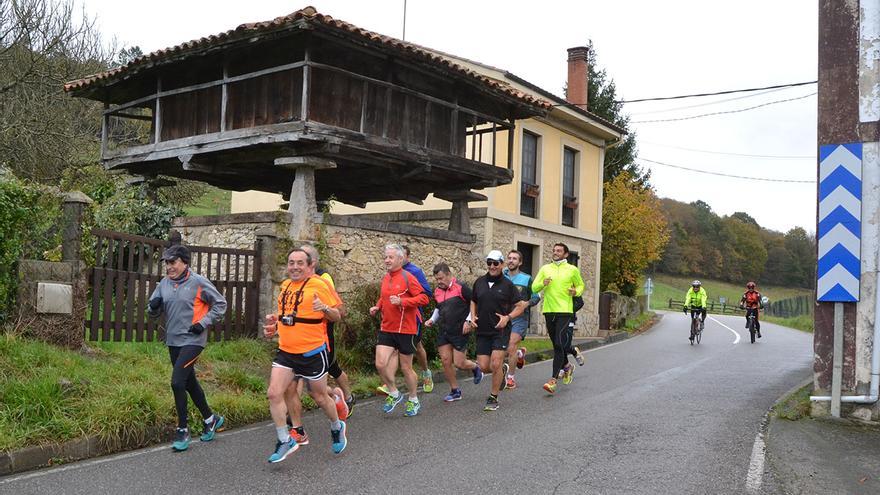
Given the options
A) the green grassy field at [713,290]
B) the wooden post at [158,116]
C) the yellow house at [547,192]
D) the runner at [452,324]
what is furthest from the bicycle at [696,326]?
the green grassy field at [713,290]

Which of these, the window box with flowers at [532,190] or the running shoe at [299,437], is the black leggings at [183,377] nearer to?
the running shoe at [299,437]

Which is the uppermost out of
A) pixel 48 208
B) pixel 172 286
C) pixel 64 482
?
pixel 48 208

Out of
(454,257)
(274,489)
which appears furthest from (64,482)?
(454,257)

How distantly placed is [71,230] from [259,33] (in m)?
4.48

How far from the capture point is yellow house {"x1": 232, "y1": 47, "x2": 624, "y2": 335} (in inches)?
784

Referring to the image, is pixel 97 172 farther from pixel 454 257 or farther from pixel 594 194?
pixel 594 194

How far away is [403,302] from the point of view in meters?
7.95

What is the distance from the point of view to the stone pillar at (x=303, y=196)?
12.6 meters

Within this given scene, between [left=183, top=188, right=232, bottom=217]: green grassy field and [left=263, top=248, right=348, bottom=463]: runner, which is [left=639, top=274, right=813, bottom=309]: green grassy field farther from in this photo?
[left=263, top=248, right=348, bottom=463]: runner

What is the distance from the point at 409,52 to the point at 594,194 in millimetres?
14003

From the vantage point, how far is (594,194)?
83.5ft

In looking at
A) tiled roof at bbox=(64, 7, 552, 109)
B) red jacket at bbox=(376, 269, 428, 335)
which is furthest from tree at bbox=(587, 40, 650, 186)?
red jacket at bbox=(376, 269, 428, 335)

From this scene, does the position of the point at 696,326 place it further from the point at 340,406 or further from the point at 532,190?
the point at 340,406

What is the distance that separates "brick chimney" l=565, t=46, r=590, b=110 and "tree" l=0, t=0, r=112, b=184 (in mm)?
15844
